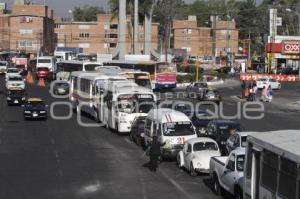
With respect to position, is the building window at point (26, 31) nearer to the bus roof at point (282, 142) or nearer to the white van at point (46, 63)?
the white van at point (46, 63)

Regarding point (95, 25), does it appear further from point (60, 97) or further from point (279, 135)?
point (279, 135)

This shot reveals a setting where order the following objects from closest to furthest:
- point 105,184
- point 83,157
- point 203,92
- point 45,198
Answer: point 45,198
point 105,184
point 83,157
point 203,92

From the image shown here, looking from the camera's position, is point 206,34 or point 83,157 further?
point 206,34

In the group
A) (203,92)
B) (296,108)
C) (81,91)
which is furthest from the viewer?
(203,92)

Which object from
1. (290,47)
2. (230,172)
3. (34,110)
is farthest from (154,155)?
(290,47)

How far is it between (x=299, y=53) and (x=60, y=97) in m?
41.1

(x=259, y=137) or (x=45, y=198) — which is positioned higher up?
(x=259, y=137)

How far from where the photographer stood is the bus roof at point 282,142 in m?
13.1

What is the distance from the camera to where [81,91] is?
47219mm

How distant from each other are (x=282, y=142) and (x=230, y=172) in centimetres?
531

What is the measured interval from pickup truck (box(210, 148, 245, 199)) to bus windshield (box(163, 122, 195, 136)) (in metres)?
7.46

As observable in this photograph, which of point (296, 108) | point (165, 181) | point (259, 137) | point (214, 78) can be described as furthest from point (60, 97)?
point (259, 137)

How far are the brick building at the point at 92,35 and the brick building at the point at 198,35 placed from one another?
6.74m

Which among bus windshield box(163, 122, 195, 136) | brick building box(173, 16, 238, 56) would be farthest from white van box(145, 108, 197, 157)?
brick building box(173, 16, 238, 56)
